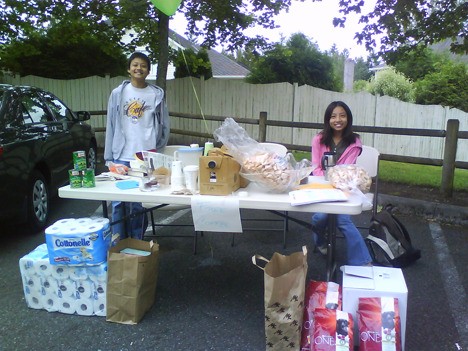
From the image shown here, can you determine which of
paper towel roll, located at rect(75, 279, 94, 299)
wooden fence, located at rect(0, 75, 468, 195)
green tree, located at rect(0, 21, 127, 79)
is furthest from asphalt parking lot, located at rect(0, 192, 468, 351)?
green tree, located at rect(0, 21, 127, 79)

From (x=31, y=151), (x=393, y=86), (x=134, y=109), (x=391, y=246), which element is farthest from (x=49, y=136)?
(x=393, y=86)

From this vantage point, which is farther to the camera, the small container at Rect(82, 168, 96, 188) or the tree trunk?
the tree trunk

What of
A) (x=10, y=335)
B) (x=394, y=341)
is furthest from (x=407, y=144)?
(x=10, y=335)

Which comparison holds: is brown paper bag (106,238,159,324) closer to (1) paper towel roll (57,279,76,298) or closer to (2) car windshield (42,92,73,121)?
(1) paper towel roll (57,279,76,298)

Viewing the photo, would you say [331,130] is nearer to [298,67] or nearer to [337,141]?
[337,141]

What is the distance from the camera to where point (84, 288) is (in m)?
2.73

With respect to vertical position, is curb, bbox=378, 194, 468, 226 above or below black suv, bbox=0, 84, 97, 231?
below

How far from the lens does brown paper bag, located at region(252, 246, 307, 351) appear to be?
219cm

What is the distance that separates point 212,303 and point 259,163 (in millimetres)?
1144

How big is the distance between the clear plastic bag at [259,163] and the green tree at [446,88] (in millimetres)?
11062

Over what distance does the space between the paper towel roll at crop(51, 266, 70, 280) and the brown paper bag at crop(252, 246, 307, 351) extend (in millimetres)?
1292

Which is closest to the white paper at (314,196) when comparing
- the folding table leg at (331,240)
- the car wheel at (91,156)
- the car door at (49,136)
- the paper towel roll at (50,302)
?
the folding table leg at (331,240)

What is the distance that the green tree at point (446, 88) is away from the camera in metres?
12.2

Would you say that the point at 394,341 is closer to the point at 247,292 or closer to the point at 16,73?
the point at 247,292
